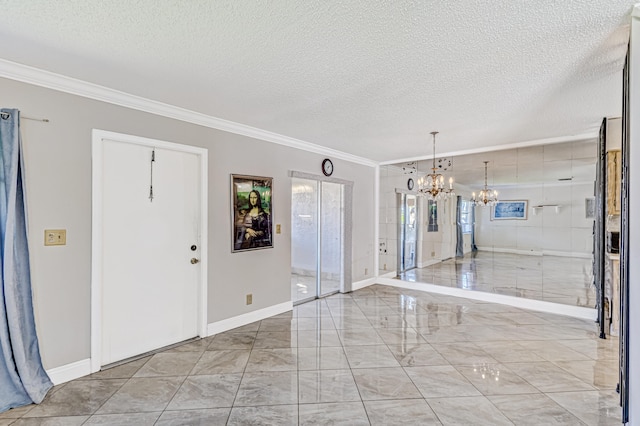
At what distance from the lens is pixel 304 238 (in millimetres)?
4973

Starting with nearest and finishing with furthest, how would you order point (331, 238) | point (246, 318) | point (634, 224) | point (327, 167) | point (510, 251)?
point (634, 224) < point (246, 318) < point (510, 251) < point (327, 167) < point (331, 238)

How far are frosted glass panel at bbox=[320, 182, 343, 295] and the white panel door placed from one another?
234cm

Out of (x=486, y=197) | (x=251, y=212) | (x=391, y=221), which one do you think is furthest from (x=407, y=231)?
(x=251, y=212)

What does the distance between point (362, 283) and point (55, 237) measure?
15.0 feet

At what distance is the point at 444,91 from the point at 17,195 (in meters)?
3.39

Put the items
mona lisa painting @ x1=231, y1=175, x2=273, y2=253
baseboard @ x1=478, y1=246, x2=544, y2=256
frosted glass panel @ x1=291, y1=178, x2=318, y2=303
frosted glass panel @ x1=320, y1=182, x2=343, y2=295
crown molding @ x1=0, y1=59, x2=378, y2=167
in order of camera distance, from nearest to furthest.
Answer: crown molding @ x1=0, y1=59, x2=378, y2=167, mona lisa painting @ x1=231, y1=175, x2=273, y2=253, baseboard @ x1=478, y1=246, x2=544, y2=256, frosted glass panel @ x1=291, y1=178, x2=318, y2=303, frosted glass panel @ x1=320, y1=182, x2=343, y2=295

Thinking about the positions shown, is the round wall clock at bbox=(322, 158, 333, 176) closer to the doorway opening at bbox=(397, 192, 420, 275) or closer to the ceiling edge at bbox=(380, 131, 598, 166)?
the ceiling edge at bbox=(380, 131, 598, 166)

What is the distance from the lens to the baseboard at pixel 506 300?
4.14m

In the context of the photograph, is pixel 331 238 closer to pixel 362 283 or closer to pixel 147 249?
pixel 362 283

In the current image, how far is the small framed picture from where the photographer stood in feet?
15.5

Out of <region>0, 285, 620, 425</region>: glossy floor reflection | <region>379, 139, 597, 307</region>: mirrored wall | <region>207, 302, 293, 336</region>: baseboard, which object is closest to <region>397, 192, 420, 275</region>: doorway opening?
<region>379, 139, 597, 307</region>: mirrored wall

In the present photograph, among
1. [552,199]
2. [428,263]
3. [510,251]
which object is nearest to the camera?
[552,199]

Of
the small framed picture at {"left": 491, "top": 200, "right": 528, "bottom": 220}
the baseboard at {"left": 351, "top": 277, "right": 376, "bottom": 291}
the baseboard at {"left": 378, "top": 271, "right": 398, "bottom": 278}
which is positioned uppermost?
the small framed picture at {"left": 491, "top": 200, "right": 528, "bottom": 220}

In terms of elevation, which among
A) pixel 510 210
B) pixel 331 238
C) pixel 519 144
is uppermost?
pixel 519 144
